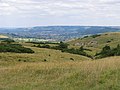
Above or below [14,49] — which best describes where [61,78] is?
above

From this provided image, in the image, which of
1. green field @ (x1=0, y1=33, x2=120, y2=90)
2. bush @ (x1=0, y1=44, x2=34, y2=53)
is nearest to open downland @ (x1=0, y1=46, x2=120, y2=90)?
green field @ (x1=0, y1=33, x2=120, y2=90)

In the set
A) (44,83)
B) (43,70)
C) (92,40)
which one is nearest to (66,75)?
(44,83)

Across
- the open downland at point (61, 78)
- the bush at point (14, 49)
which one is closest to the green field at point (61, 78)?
the open downland at point (61, 78)

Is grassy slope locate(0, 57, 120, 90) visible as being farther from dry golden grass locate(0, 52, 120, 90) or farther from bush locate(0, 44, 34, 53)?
bush locate(0, 44, 34, 53)

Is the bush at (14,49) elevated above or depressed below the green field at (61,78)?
below

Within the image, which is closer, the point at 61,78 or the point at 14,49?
the point at 61,78

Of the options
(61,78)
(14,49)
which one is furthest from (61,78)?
(14,49)

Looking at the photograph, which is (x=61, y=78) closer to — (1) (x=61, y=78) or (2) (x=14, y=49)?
(1) (x=61, y=78)

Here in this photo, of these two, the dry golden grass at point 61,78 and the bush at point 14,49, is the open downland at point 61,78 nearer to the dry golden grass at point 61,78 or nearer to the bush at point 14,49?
the dry golden grass at point 61,78

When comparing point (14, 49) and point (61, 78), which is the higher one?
point (61, 78)

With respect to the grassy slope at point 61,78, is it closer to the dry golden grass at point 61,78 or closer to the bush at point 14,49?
the dry golden grass at point 61,78

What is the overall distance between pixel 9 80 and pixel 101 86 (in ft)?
18.1

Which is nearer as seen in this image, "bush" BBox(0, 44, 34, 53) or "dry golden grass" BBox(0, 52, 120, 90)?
"dry golden grass" BBox(0, 52, 120, 90)

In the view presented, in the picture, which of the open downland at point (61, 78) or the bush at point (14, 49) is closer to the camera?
the open downland at point (61, 78)
